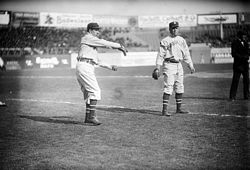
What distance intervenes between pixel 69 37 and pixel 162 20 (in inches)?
605

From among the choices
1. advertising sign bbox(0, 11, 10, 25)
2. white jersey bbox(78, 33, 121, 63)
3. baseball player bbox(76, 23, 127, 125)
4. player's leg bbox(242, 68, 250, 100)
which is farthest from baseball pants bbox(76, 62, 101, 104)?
advertising sign bbox(0, 11, 10, 25)

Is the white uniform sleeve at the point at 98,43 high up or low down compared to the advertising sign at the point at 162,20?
down

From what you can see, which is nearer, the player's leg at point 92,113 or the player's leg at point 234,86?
the player's leg at point 92,113

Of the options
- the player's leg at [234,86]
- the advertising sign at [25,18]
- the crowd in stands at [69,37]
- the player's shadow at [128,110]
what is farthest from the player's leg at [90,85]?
the advertising sign at [25,18]

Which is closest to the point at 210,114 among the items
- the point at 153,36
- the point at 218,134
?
the point at 218,134

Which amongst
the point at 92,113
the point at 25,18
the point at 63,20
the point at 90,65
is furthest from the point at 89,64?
the point at 63,20

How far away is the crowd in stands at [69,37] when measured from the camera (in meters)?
45.6

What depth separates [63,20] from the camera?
5247 cm

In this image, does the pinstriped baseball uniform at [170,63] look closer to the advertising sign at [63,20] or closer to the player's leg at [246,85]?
the player's leg at [246,85]

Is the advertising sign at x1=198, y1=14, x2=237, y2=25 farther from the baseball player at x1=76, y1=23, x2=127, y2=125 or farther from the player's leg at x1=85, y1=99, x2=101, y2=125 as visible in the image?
the player's leg at x1=85, y1=99, x2=101, y2=125

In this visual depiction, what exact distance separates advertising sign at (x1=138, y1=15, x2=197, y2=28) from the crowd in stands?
1.51m

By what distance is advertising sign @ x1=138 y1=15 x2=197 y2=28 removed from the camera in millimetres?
59875

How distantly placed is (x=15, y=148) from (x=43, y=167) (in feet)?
3.95

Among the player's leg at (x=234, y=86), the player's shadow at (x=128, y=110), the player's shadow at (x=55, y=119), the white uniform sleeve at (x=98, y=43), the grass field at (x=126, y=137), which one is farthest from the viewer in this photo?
the player's leg at (x=234, y=86)
